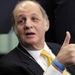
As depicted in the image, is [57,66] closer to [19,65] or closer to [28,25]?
[19,65]

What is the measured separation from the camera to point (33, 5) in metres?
1.62

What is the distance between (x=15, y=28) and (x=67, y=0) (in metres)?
0.90

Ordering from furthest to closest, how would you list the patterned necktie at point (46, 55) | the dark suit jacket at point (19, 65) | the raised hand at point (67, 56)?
the patterned necktie at point (46, 55) < the dark suit jacket at point (19, 65) < the raised hand at point (67, 56)

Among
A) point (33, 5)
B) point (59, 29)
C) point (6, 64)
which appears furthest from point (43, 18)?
point (59, 29)

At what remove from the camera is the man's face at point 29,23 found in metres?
1.51

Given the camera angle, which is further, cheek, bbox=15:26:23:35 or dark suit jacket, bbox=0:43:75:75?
cheek, bbox=15:26:23:35

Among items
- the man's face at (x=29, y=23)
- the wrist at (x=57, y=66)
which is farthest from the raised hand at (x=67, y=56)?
the man's face at (x=29, y=23)

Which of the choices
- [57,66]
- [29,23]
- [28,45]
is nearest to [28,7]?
[29,23]

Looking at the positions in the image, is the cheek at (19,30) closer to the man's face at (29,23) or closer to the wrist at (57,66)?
the man's face at (29,23)

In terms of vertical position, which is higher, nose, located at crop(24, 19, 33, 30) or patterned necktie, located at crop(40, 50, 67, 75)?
nose, located at crop(24, 19, 33, 30)

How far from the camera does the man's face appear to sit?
151 cm

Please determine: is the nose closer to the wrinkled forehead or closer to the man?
the man

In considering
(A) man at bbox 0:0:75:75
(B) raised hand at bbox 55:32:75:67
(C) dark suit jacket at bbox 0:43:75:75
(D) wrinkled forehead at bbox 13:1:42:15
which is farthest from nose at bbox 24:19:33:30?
(B) raised hand at bbox 55:32:75:67

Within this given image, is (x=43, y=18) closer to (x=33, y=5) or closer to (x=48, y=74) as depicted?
(x=33, y=5)
